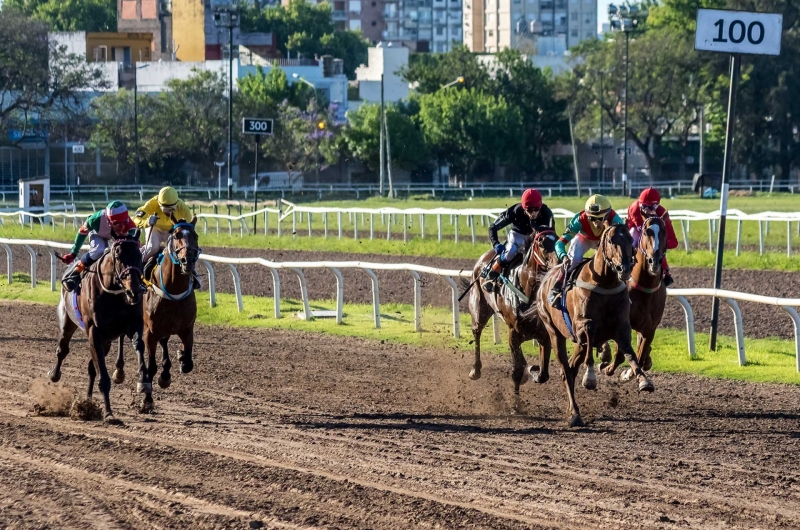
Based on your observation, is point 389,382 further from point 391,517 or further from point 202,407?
point 391,517

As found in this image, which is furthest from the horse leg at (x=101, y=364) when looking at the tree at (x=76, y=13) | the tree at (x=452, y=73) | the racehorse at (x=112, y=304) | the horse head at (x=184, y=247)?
the tree at (x=76, y=13)

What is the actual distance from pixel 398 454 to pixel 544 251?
2.91 m

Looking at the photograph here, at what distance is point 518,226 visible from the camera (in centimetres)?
1102

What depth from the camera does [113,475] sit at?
751 centimetres

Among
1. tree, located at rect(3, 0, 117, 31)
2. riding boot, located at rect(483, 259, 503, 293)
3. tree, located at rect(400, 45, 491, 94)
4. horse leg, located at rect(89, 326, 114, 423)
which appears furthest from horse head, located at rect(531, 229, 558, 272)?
tree, located at rect(3, 0, 117, 31)

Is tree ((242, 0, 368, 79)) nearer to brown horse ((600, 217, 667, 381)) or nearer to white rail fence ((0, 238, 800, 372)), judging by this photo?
white rail fence ((0, 238, 800, 372))

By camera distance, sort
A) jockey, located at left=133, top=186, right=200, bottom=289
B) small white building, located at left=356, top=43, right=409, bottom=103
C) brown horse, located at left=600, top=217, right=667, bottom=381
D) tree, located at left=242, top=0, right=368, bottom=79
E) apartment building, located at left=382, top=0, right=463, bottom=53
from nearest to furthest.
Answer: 1. brown horse, located at left=600, top=217, right=667, bottom=381
2. jockey, located at left=133, top=186, right=200, bottom=289
3. small white building, located at left=356, top=43, right=409, bottom=103
4. tree, located at left=242, top=0, right=368, bottom=79
5. apartment building, located at left=382, top=0, right=463, bottom=53

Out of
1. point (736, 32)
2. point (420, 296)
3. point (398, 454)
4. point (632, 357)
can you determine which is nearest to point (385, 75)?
point (420, 296)

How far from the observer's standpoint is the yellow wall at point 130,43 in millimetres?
86562

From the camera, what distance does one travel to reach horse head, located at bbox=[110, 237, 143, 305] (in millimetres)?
9273

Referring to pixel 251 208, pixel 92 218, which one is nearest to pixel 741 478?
pixel 92 218

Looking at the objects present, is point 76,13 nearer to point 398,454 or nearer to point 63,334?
point 63,334

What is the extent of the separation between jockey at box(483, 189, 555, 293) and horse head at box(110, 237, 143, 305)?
325cm

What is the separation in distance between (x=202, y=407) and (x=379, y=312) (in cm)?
554
